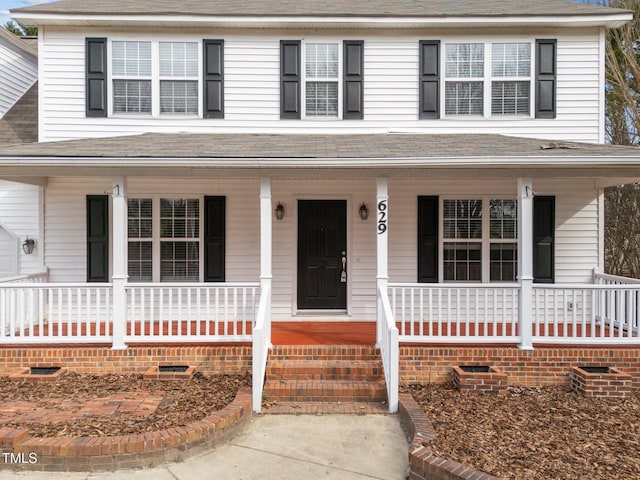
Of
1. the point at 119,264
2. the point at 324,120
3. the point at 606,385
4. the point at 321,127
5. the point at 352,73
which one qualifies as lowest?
the point at 606,385

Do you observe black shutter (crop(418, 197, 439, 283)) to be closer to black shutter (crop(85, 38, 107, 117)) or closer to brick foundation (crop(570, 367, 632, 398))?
brick foundation (crop(570, 367, 632, 398))

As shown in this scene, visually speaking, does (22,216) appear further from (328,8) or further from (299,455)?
(299,455)

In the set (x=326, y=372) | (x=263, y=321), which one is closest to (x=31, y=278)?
(x=263, y=321)

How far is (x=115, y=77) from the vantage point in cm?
794

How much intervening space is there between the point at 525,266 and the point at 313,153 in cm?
335

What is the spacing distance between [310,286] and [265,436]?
140 inches

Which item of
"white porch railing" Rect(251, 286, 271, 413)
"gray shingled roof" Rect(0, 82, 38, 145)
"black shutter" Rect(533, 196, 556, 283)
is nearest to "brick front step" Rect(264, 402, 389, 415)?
"white porch railing" Rect(251, 286, 271, 413)

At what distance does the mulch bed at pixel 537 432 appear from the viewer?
388 cm

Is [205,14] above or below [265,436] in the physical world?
above

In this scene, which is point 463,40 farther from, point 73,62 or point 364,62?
point 73,62

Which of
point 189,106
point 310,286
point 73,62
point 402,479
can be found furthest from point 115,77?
point 402,479

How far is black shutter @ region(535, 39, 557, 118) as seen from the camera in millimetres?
7910

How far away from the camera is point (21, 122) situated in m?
8.68

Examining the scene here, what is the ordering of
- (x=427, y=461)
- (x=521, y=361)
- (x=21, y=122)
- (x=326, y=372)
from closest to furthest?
(x=427, y=461) → (x=326, y=372) → (x=521, y=361) → (x=21, y=122)
